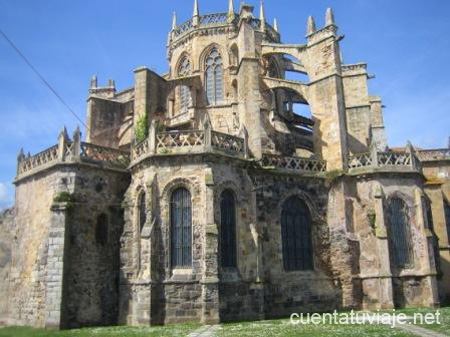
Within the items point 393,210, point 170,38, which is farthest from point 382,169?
point 170,38

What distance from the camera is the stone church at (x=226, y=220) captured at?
19172 millimetres

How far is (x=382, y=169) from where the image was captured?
23.3m

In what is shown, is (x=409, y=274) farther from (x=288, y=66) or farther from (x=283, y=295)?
(x=288, y=66)

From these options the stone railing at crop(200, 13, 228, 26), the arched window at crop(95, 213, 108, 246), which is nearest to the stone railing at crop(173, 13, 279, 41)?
the stone railing at crop(200, 13, 228, 26)

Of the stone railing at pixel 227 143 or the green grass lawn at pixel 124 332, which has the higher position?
the stone railing at pixel 227 143

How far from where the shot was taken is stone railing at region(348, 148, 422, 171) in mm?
23500

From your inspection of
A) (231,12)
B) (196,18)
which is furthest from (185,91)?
(231,12)

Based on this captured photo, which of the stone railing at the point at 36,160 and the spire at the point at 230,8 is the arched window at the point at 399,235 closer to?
the stone railing at the point at 36,160

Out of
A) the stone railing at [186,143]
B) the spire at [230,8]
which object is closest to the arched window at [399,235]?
the stone railing at [186,143]

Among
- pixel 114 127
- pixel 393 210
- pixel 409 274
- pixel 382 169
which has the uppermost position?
pixel 114 127

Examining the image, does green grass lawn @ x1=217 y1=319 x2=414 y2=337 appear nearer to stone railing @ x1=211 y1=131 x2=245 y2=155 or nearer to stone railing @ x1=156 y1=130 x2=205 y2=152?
stone railing @ x1=211 y1=131 x2=245 y2=155

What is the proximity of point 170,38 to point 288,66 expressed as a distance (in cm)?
973

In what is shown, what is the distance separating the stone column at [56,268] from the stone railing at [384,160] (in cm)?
1426

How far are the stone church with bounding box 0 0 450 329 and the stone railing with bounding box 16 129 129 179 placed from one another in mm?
61
